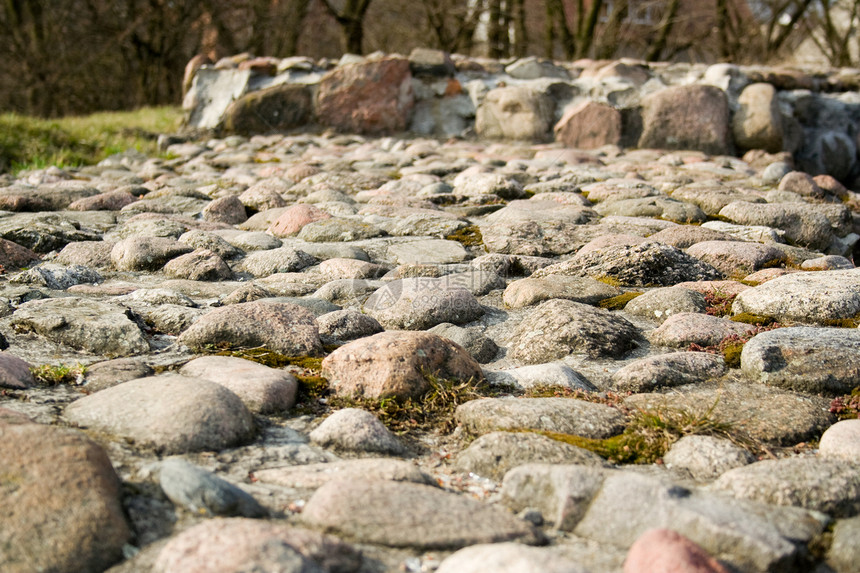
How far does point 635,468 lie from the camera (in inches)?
63.5

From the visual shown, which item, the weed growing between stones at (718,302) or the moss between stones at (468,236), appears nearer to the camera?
the weed growing between stones at (718,302)

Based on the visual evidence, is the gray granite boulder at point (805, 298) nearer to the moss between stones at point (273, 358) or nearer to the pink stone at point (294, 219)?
the moss between stones at point (273, 358)

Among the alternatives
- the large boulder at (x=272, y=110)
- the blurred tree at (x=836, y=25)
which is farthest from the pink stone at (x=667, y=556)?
the blurred tree at (x=836, y=25)

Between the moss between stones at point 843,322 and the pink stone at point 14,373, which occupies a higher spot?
the pink stone at point 14,373

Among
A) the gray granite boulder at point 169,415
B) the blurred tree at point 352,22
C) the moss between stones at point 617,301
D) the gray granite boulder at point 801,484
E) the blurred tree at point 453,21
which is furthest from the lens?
the blurred tree at point 453,21

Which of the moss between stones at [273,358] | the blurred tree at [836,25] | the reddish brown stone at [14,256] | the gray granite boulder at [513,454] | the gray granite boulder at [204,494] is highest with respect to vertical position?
the blurred tree at [836,25]

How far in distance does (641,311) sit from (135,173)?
16.1ft

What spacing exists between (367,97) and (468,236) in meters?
4.21

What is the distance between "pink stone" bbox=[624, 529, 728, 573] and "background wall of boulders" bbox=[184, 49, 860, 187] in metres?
6.07

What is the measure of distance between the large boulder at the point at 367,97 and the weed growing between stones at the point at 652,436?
618cm

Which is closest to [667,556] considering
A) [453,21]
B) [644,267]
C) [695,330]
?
[695,330]

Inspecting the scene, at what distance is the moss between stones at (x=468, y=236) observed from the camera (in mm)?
3594

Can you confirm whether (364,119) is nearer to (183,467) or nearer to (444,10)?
(183,467)

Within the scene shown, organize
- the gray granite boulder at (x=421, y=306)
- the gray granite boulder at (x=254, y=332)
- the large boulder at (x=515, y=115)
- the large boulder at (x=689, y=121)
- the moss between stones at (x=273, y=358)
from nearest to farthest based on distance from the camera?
1. the moss between stones at (x=273, y=358)
2. the gray granite boulder at (x=254, y=332)
3. the gray granite boulder at (x=421, y=306)
4. the large boulder at (x=689, y=121)
5. the large boulder at (x=515, y=115)
